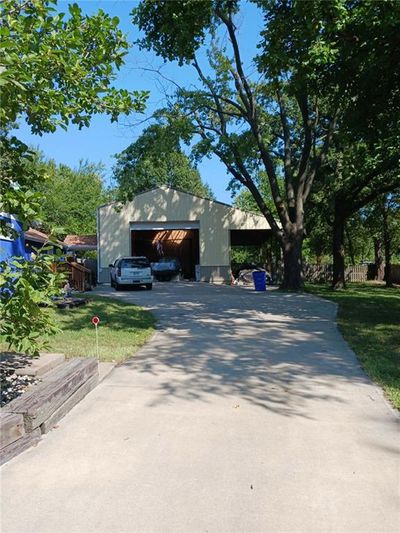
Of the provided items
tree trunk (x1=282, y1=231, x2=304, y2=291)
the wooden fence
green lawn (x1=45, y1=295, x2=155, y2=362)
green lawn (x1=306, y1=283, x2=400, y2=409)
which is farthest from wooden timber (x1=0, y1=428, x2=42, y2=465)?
the wooden fence

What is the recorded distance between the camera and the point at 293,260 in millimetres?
23328

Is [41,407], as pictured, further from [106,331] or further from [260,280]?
[260,280]

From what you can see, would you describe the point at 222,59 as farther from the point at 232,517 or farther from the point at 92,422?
the point at 232,517

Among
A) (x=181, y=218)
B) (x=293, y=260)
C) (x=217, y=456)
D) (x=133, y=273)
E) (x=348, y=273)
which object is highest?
(x=181, y=218)

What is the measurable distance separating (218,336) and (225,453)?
19.8 feet

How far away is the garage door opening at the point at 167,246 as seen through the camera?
4412 cm

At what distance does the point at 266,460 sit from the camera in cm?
426

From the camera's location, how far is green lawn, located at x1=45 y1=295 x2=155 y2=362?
8.68 meters

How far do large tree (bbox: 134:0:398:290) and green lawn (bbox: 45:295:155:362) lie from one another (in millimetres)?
6727

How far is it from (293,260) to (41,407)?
1951 centimetres

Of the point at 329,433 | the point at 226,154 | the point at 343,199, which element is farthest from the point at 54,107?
the point at 343,199

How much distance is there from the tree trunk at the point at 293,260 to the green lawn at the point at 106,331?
969cm

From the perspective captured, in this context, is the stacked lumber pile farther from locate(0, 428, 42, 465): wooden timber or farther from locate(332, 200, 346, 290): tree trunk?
locate(332, 200, 346, 290): tree trunk

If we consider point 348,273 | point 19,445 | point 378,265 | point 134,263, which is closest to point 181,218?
point 134,263
